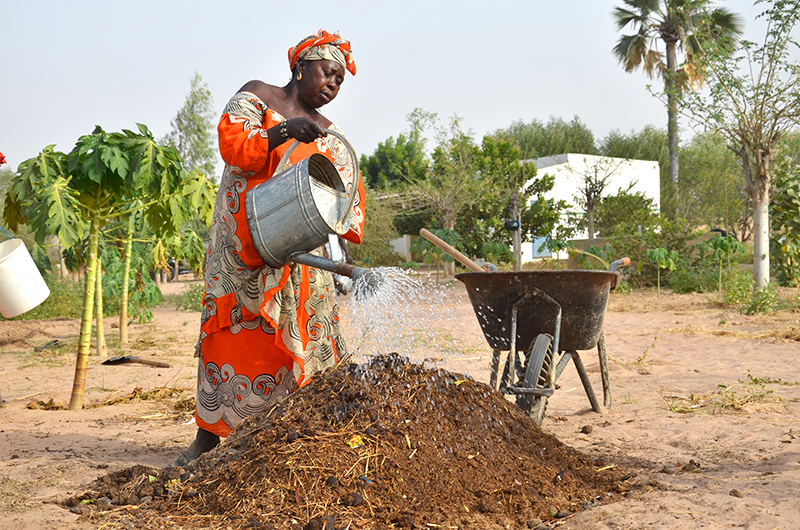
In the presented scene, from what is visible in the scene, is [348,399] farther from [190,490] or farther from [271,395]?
[190,490]

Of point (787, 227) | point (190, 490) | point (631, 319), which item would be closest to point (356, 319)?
point (190, 490)

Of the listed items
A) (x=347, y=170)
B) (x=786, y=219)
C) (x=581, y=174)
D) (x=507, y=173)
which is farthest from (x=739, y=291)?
(x=581, y=174)

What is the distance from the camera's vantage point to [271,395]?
2.45 metres

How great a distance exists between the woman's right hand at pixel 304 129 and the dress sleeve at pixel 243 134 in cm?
18

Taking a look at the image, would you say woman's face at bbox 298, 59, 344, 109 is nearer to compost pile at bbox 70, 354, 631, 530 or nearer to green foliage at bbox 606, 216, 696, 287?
compost pile at bbox 70, 354, 631, 530

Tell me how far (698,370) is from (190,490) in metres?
4.30

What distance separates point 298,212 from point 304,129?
0.90 ft

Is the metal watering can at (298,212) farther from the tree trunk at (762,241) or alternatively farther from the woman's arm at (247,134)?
the tree trunk at (762,241)

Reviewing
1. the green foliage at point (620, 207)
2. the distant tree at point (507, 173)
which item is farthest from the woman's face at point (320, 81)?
the green foliage at point (620, 207)

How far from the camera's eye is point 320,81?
2350 mm

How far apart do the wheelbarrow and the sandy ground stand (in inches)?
12.9

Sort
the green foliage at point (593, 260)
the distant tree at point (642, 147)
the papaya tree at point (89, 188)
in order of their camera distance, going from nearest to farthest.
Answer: the papaya tree at point (89, 188)
the green foliage at point (593, 260)
the distant tree at point (642, 147)

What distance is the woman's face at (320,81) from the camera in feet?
7.66

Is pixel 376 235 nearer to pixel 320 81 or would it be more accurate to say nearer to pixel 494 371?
pixel 494 371
